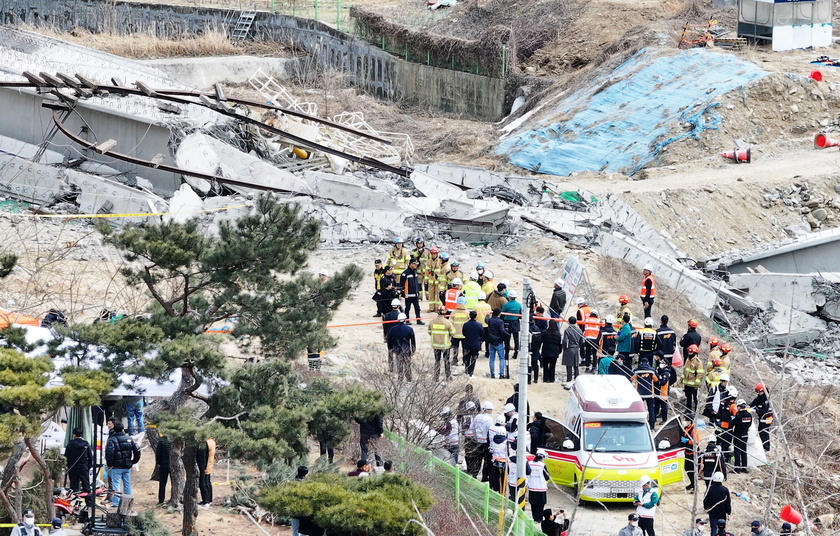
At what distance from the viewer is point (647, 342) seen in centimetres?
1883

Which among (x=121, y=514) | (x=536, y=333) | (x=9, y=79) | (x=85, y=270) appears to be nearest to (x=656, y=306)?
(x=536, y=333)

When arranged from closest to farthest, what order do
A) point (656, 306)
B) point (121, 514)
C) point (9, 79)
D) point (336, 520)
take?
point (336, 520), point (121, 514), point (656, 306), point (9, 79)

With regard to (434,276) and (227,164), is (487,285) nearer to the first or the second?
(434,276)

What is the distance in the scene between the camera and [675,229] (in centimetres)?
3116

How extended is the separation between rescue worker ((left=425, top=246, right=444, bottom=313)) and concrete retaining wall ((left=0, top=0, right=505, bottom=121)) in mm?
24196

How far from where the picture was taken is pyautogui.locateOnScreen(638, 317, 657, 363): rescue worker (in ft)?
61.6

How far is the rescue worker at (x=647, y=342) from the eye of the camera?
1878 cm

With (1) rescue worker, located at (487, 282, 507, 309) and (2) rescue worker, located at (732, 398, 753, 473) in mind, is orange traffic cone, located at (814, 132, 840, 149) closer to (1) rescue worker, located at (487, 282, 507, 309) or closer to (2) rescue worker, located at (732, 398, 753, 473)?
(1) rescue worker, located at (487, 282, 507, 309)

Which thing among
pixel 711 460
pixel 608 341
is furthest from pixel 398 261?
pixel 711 460

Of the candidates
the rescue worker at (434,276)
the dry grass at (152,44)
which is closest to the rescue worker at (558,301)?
the rescue worker at (434,276)

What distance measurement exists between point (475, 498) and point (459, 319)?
20.3ft

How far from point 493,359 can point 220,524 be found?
257 inches

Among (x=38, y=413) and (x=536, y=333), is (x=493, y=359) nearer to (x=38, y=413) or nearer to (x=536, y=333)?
(x=536, y=333)

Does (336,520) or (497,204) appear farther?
(497,204)
